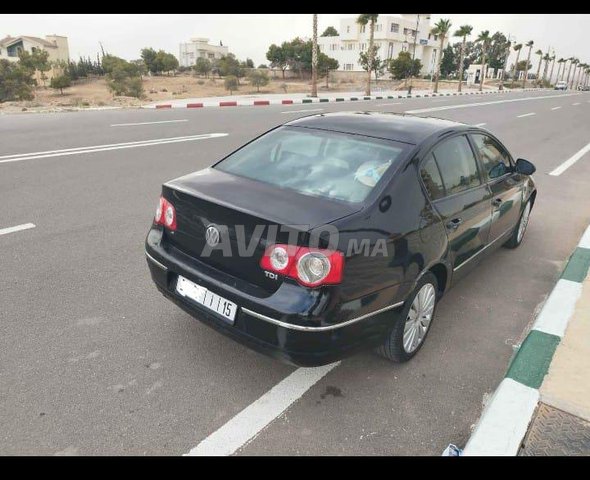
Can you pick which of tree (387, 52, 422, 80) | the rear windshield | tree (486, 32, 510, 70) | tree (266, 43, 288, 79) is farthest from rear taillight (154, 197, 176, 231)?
tree (486, 32, 510, 70)

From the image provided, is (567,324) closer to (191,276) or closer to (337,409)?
(337,409)

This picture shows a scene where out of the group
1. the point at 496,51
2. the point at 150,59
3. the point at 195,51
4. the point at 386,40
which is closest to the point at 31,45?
the point at 150,59

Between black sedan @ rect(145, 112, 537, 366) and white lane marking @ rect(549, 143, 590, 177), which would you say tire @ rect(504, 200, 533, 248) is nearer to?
black sedan @ rect(145, 112, 537, 366)

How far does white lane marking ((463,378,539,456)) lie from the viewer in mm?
2309

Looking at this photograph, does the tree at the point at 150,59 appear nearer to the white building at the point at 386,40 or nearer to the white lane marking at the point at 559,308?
the white building at the point at 386,40

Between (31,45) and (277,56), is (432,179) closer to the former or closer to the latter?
(277,56)

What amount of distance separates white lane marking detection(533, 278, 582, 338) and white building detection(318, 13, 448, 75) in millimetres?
91298

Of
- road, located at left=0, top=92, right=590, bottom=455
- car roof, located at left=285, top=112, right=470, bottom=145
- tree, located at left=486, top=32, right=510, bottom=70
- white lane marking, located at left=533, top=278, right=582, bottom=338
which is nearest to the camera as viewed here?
road, located at left=0, top=92, right=590, bottom=455

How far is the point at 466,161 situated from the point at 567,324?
139 centimetres

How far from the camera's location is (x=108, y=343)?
3117mm

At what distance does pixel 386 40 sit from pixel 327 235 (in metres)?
94.6

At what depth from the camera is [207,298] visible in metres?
2.74

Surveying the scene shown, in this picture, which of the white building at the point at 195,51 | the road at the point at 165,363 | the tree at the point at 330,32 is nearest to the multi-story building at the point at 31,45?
the white building at the point at 195,51

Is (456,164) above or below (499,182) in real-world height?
above
